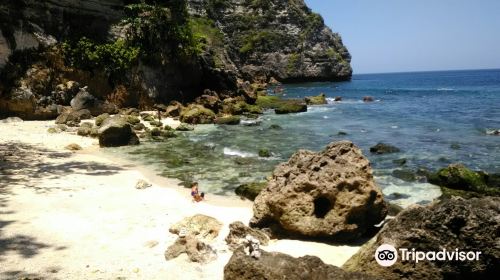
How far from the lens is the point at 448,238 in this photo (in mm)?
7816

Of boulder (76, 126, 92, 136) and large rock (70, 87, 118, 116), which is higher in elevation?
large rock (70, 87, 118, 116)

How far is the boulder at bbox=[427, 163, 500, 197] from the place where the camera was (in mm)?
16859

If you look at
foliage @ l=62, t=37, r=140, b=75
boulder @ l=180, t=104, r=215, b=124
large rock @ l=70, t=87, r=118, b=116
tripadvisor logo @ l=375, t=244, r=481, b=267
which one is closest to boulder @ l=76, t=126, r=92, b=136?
large rock @ l=70, t=87, r=118, b=116

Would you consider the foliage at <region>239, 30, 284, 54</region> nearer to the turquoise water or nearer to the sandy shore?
the turquoise water

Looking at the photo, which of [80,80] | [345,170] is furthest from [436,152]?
[80,80]

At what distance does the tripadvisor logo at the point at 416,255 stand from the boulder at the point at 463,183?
978cm

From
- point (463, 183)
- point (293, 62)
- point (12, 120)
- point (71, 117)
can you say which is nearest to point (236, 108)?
point (71, 117)


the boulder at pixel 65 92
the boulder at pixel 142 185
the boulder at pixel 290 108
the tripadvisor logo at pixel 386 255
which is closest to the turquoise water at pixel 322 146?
the boulder at pixel 290 108

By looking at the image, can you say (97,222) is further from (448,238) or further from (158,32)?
(158,32)

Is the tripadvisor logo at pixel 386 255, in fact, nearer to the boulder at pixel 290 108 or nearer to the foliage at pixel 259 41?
the boulder at pixel 290 108

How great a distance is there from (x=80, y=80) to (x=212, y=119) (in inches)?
514

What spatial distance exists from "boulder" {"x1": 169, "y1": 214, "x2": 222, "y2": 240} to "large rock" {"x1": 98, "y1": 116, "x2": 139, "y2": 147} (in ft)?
53.3

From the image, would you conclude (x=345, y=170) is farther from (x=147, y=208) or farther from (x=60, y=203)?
(x=60, y=203)

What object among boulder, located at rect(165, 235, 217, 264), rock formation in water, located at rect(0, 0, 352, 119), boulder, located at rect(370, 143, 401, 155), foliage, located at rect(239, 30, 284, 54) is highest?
foliage, located at rect(239, 30, 284, 54)
